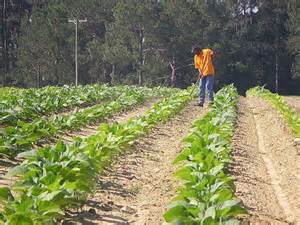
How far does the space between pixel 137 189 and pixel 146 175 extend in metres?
0.90

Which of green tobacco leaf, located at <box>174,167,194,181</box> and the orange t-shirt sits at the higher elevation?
the orange t-shirt

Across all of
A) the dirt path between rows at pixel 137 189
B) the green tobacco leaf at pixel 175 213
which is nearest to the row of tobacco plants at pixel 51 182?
the dirt path between rows at pixel 137 189

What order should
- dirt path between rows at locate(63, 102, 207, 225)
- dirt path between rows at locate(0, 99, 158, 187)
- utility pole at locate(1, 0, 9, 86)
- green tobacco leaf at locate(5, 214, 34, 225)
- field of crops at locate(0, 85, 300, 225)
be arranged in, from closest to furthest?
green tobacco leaf at locate(5, 214, 34, 225) → field of crops at locate(0, 85, 300, 225) → dirt path between rows at locate(63, 102, 207, 225) → dirt path between rows at locate(0, 99, 158, 187) → utility pole at locate(1, 0, 9, 86)

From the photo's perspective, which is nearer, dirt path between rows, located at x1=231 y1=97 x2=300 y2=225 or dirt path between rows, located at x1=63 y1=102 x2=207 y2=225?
dirt path between rows, located at x1=63 y1=102 x2=207 y2=225

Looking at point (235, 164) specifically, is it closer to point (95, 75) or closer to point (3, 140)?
point (3, 140)

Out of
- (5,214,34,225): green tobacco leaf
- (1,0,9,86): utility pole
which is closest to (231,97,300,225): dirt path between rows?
(5,214,34,225): green tobacco leaf

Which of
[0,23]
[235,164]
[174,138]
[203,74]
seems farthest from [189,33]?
[235,164]

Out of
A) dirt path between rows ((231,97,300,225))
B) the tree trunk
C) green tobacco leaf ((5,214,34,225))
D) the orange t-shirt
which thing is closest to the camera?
green tobacco leaf ((5,214,34,225))

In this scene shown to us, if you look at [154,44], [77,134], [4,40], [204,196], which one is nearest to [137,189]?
[204,196]

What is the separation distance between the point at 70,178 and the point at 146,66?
129ft

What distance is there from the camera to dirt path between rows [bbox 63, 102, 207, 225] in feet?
15.5

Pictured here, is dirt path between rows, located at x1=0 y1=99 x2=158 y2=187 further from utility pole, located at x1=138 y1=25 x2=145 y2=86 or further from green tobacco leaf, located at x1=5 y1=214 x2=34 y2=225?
utility pole, located at x1=138 y1=25 x2=145 y2=86

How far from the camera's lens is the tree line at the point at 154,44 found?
144 feet

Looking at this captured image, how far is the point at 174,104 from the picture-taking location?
45.4ft
